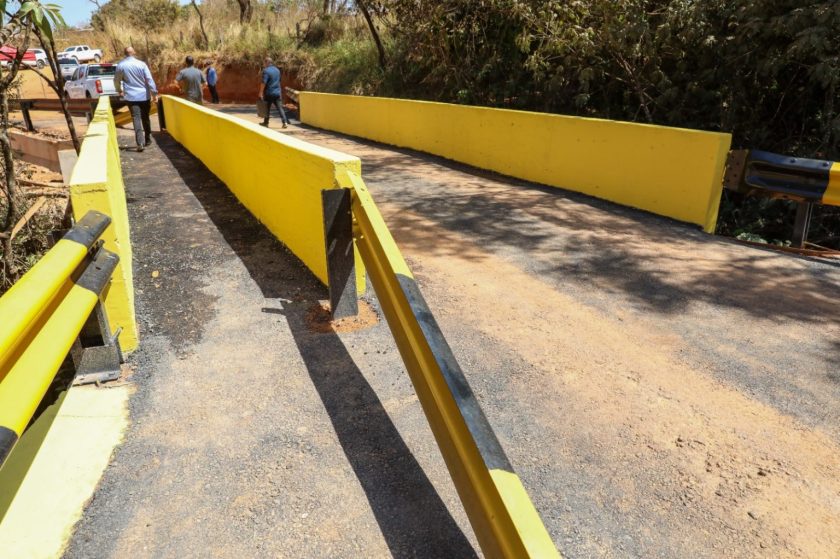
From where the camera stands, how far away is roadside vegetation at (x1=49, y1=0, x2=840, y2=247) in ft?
27.2

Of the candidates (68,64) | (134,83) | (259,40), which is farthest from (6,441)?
(68,64)

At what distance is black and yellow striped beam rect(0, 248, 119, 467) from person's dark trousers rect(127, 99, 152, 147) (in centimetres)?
992

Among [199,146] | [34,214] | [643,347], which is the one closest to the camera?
[643,347]

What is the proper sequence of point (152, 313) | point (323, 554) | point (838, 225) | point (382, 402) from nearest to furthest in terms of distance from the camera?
point (323, 554) → point (382, 402) → point (152, 313) → point (838, 225)

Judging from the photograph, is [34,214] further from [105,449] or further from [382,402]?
[382,402]

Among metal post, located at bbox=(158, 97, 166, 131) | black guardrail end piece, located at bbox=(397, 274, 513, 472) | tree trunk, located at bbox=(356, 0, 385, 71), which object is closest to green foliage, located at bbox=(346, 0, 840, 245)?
tree trunk, located at bbox=(356, 0, 385, 71)

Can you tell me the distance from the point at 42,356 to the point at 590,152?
756 cm

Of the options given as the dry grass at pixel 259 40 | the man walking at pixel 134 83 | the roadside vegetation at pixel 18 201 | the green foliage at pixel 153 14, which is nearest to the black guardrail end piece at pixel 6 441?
the roadside vegetation at pixel 18 201

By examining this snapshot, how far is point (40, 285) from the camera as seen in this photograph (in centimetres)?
241

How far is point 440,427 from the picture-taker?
7.79 feet

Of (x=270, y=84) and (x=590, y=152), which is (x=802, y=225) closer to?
(x=590, y=152)

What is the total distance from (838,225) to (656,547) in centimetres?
818

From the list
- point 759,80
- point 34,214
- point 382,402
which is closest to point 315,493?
point 382,402

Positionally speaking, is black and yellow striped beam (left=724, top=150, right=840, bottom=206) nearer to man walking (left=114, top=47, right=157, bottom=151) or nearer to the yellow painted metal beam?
the yellow painted metal beam
